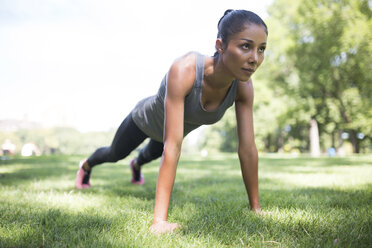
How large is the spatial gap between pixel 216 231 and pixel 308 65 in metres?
23.0

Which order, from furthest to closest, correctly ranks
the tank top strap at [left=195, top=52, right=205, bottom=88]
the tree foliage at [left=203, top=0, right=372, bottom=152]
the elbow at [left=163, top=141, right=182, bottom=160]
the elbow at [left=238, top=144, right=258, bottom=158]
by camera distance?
the tree foliage at [left=203, top=0, right=372, bottom=152] → the elbow at [left=238, top=144, right=258, bottom=158] → the tank top strap at [left=195, top=52, right=205, bottom=88] → the elbow at [left=163, top=141, right=182, bottom=160]

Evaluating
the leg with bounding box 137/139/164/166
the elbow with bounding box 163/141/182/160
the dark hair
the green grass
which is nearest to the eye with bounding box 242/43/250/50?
the dark hair

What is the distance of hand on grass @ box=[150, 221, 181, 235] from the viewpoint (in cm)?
218

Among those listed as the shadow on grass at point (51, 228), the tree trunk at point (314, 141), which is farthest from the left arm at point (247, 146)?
the tree trunk at point (314, 141)

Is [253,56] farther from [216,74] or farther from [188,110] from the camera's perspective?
[188,110]

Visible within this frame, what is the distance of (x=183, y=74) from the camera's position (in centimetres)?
252

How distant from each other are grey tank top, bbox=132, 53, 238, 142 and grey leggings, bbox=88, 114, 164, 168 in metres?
0.16

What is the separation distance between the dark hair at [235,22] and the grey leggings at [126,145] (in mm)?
1714

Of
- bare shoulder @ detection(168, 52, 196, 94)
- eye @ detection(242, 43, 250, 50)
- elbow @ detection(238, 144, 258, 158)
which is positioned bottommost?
elbow @ detection(238, 144, 258, 158)

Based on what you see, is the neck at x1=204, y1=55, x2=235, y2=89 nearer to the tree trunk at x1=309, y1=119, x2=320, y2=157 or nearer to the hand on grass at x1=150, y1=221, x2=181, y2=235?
the hand on grass at x1=150, y1=221, x2=181, y2=235

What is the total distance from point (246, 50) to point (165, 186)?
1.22m

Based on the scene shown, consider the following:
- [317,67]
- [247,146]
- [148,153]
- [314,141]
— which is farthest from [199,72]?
[314,141]

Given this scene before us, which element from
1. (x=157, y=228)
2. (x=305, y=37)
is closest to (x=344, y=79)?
(x=305, y=37)

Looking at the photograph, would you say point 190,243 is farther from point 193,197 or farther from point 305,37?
point 305,37
